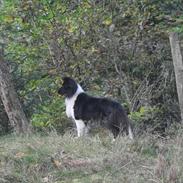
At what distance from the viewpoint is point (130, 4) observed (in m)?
12.6

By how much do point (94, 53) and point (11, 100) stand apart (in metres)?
2.75

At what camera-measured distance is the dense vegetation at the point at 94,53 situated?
1202 cm

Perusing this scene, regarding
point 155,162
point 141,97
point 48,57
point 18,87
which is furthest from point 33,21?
point 155,162

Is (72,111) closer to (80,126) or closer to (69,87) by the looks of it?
(80,126)

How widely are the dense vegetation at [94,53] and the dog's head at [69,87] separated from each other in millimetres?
983

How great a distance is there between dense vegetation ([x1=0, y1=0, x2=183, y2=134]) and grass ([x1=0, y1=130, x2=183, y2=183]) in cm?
401

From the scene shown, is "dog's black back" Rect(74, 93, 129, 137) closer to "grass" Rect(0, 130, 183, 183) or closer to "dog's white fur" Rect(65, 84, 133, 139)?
"dog's white fur" Rect(65, 84, 133, 139)

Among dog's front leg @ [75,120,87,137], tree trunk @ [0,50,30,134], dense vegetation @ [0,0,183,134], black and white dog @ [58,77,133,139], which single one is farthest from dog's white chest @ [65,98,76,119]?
tree trunk @ [0,50,30,134]

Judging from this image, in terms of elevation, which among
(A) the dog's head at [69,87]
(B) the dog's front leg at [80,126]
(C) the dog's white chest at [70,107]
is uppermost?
(A) the dog's head at [69,87]

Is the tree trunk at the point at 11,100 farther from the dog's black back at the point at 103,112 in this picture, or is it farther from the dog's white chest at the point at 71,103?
the dog's black back at the point at 103,112

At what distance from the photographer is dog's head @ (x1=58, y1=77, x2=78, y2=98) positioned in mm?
11203

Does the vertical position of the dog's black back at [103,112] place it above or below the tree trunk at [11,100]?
below

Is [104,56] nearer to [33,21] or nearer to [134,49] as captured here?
[134,49]

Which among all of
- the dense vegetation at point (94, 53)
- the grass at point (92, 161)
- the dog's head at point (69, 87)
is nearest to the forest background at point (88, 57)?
the dense vegetation at point (94, 53)
